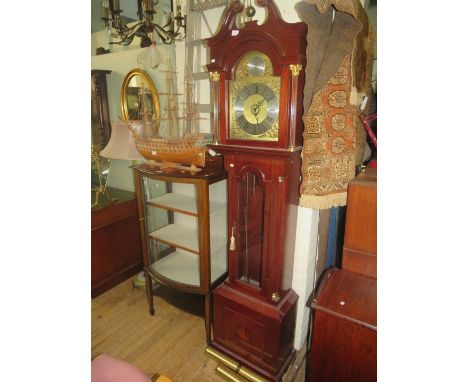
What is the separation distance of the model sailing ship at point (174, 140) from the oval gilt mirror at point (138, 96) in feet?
0.48

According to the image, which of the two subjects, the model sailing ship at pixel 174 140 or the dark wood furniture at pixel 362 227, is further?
the model sailing ship at pixel 174 140

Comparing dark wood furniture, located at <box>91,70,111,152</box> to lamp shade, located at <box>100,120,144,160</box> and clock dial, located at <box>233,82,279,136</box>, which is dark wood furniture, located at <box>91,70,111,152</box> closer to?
lamp shade, located at <box>100,120,144,160</box>

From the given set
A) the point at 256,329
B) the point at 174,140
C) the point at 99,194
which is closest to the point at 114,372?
the point at 256,329

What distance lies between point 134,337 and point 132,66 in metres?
2.13

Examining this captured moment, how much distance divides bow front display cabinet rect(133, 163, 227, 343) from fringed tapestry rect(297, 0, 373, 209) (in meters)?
0.59

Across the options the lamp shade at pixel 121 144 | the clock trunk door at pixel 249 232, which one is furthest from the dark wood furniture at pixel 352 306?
the lamp shade at pixel 121 144

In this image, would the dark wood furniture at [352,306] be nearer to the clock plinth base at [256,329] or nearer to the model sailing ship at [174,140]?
the clock plinth base at [256,329]

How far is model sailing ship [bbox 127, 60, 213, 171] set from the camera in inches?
64.2

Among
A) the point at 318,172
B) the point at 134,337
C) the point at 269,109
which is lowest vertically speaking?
the point at 134,337

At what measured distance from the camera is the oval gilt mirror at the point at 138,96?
7.38ft

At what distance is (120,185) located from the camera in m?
2.80
